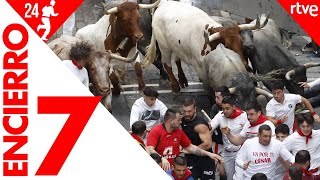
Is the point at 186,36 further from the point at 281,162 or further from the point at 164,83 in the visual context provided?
the point at 281,162

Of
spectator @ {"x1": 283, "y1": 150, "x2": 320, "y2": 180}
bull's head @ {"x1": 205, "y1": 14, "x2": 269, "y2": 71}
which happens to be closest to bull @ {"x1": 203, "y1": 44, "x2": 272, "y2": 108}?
bull's head @ {"x1": 205, "y1": 14, "x2": 269, "y2": 71}

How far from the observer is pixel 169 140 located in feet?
33.5

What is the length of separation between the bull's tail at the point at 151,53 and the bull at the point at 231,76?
202cm

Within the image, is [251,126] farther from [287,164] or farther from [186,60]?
[186,60]

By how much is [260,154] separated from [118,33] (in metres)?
5.22

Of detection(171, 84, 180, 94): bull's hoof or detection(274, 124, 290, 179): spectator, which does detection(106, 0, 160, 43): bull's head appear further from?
detection(274, 124, 290, 179): spectator

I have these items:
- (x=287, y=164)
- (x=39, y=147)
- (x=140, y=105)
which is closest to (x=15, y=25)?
(x=39, y=147)

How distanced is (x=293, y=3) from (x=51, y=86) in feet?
30.4

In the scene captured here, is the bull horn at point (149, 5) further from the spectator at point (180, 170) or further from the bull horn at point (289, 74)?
the spectator at point (180, 170)

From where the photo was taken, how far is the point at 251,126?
10.6m

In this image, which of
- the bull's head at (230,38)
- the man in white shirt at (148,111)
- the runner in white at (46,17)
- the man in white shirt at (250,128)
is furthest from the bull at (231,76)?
the runner in white at (46,17)

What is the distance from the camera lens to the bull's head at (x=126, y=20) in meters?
14.4

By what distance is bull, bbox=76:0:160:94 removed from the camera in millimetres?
14445

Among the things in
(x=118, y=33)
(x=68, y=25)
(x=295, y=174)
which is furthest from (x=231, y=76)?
(x=68, y=25)
